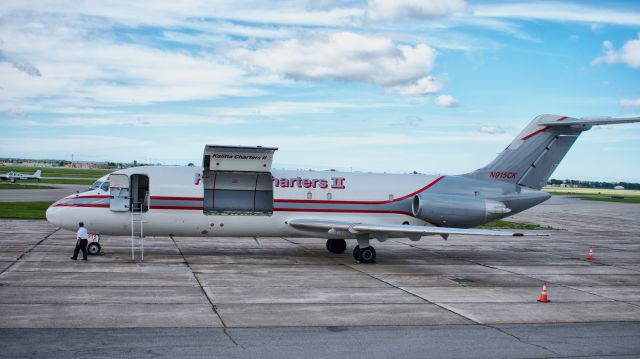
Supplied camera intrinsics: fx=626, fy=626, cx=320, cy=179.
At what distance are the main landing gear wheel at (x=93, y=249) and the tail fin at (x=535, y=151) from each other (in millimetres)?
15130

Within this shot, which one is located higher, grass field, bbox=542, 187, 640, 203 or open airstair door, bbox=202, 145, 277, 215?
open airstair door, bbox=202, 145, 277, 215

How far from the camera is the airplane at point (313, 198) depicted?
21422 millimetres

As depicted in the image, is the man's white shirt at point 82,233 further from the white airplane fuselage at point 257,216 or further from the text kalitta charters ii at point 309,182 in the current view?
the text kalitta charters ii at point 309,182

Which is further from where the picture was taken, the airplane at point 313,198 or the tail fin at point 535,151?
the tail fin at point 535,151

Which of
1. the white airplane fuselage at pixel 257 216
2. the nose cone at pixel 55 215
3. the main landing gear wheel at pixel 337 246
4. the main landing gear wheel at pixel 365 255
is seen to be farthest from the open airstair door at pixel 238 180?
the nose cone at pixel 55 215

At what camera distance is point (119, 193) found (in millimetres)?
21516

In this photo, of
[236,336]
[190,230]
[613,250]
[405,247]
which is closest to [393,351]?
[236,336]

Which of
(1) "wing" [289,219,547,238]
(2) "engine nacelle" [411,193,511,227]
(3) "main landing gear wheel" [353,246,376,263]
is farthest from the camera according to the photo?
(2) "engine nacelle" [411,193,511,227]

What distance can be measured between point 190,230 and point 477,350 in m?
12.9

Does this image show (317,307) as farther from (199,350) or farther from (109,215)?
(109,215)

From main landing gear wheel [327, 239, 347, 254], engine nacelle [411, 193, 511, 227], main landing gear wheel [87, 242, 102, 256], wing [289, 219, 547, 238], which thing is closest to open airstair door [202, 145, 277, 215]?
wing [289, 219, 547, 238]

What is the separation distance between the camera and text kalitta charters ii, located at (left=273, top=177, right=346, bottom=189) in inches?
896

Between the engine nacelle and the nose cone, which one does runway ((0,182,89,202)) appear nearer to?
the nose cone

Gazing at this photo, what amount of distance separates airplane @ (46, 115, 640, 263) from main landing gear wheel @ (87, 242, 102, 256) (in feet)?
0.15
